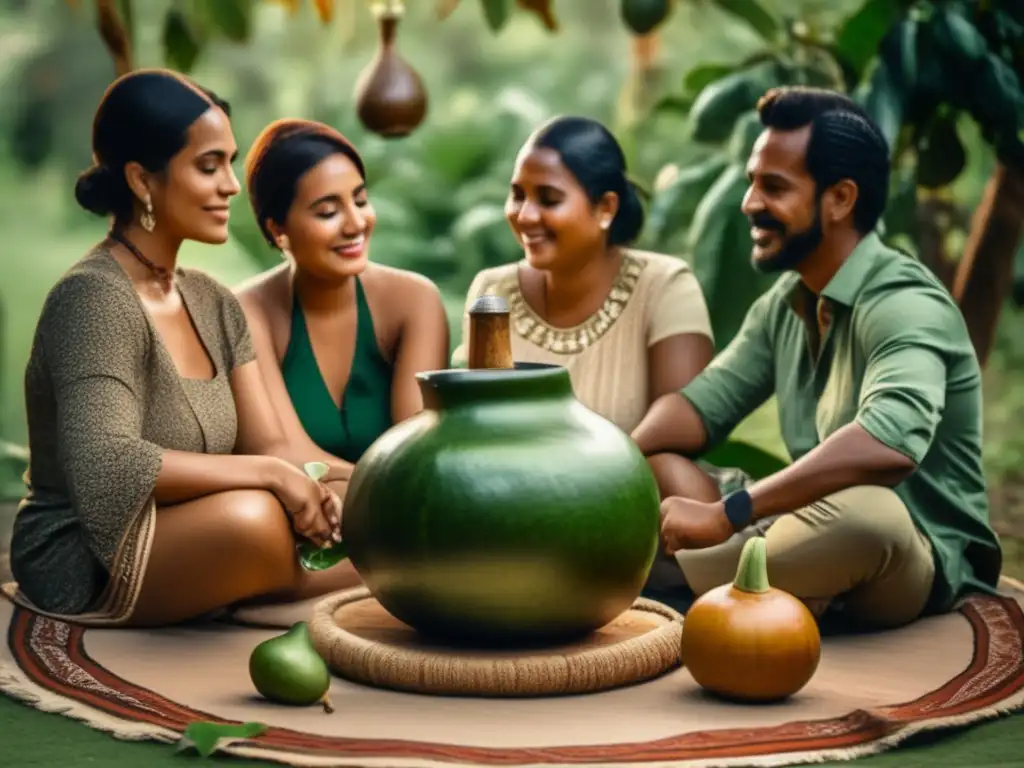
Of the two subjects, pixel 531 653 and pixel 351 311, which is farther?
pixel 351 311

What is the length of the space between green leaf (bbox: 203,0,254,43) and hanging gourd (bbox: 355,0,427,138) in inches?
16.6

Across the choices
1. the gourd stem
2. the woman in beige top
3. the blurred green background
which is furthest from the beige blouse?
the gourd stem

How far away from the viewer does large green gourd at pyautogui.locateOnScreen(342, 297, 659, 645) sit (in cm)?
334

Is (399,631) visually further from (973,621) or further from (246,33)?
(246,33)

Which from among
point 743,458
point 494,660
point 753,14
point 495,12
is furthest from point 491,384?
point 753,14

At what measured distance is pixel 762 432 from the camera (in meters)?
7.78

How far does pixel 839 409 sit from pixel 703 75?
82.8 inches

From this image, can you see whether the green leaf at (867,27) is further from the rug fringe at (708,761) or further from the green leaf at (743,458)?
the rug fringe at (708,761)

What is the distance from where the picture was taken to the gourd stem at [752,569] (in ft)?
11.0

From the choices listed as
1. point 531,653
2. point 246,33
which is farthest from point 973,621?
point 246,33

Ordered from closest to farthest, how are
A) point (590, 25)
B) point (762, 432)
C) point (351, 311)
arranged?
point (351, 311)
point (762, 432)
point (590, 25)

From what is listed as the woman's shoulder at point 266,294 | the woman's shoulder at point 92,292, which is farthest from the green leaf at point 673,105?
the woman's shoulder at point 92,292

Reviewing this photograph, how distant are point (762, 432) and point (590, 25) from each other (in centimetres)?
278

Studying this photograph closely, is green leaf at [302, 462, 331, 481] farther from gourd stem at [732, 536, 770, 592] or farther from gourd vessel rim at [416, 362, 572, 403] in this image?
gourd stem at [732, 536, 770, 592]
